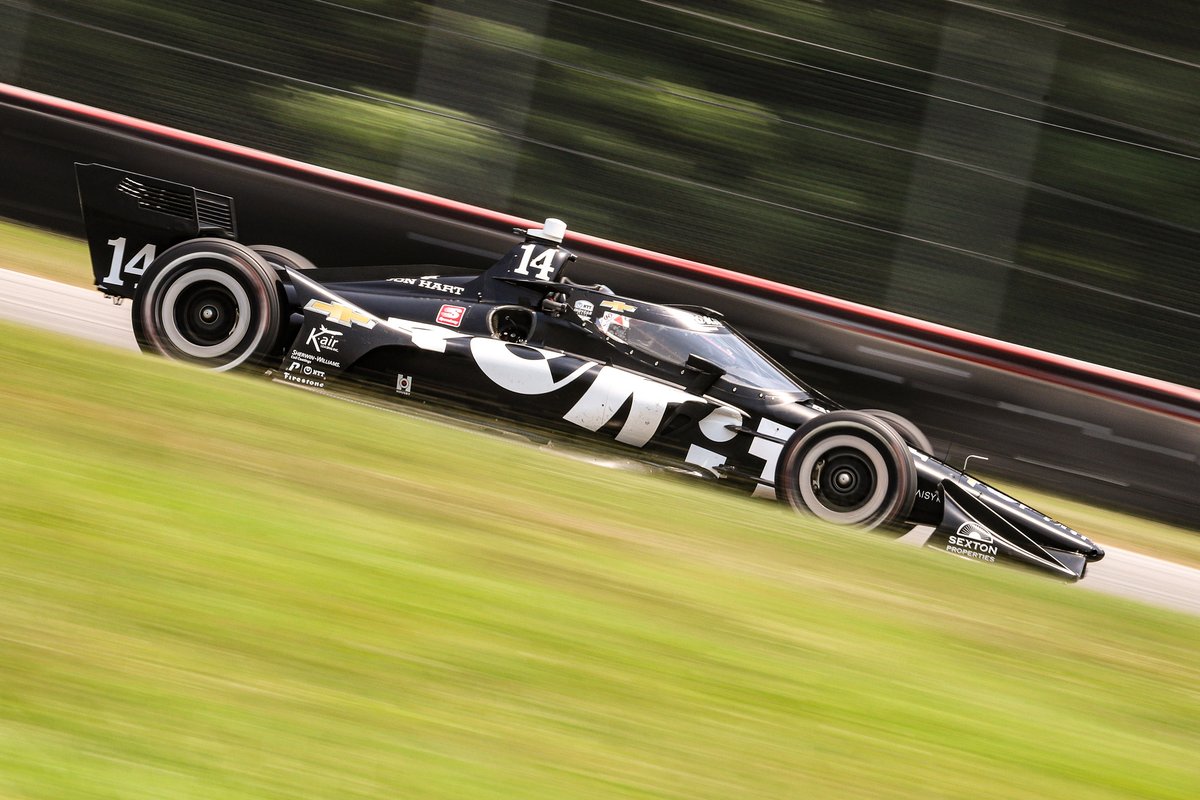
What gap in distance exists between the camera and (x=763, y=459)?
595 cm

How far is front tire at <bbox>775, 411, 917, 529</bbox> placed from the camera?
5.69 meters

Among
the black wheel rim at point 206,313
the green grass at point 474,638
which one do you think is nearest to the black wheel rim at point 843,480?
the green grass at point 474,638

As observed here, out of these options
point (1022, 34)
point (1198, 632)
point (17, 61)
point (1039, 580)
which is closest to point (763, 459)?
point (1039, 580)

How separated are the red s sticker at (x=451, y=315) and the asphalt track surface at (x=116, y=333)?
1.64 meters

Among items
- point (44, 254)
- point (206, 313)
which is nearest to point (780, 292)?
point (206, 313)

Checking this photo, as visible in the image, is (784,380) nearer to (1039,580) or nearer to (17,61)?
(1039,580)

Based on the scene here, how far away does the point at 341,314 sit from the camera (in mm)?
6082

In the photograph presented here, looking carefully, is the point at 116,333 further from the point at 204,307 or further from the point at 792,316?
the point at 792,316

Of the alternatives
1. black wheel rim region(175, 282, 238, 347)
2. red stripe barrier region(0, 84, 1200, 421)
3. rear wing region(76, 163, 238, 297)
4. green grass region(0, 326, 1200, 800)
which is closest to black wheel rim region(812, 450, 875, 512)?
green grass region(0, 326, 1200, 800)

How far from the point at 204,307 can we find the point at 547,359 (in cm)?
172

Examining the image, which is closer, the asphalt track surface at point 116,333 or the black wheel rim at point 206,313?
the black wheel rim at point 206,313

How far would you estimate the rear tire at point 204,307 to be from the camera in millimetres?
6156

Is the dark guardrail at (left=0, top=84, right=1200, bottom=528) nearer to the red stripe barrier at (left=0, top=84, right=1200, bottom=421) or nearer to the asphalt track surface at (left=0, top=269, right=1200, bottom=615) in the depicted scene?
the red stripe barrier at (left=0, top=84, right=1200, bottom=421)

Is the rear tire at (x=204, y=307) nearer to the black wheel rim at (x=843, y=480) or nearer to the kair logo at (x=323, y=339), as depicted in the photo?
the kair logo at (x=323, y=339)
